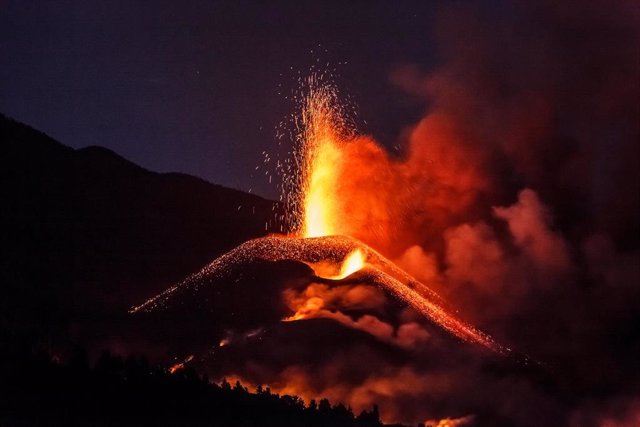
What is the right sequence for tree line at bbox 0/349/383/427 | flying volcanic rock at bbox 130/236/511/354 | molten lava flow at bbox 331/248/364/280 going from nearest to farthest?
tree line at bbox 0/349/383/427 → flying volcanic rock at bbox 130/236/511/354 → molten lava flow at bbox 331/248/364/280

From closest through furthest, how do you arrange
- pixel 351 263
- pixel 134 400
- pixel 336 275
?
pixel 134 400, pixel 336 275, pixel 351 263

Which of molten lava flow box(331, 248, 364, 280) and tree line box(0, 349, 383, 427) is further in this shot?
molten lava flow box(331, 248, 364, 280)

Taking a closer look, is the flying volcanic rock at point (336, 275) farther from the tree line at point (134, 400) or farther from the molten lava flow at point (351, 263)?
the tree line at point (134, 400)

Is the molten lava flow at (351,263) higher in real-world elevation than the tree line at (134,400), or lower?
higher

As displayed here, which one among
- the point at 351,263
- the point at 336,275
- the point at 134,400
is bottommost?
the point at 134,400

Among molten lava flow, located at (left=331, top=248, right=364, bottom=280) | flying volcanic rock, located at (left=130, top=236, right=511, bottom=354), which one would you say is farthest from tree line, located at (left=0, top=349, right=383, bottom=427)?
molten lava flow, located at (left=331, top=248, right=364, bottom=280)

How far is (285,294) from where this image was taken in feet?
106

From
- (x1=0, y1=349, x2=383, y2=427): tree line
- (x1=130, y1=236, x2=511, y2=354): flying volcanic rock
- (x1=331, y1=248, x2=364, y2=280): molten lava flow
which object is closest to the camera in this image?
(x1=0, y1=349, x2=383, y2=427): tree line

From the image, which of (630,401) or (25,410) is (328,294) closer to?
(630,401)

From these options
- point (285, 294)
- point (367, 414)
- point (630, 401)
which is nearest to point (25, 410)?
point (367, 414)

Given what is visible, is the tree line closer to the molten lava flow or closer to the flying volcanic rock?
the flying volcanic rock

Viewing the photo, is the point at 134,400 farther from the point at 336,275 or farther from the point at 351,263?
the point at 351,263

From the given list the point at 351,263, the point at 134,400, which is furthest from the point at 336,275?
the point at 134,400

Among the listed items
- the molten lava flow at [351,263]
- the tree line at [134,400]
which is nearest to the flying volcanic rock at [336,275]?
the molten lava flow at [351,263]
